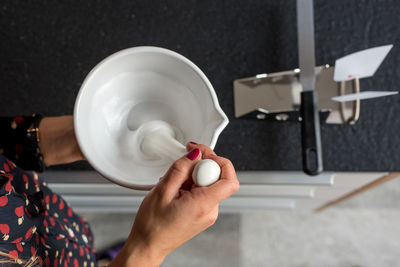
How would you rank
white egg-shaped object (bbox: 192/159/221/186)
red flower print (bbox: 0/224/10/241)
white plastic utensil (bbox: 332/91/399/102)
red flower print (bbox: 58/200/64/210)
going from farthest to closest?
red flower print (bbox: 58/200/64/210) < white plastic utensil (bbox: 332/91/399/102) < red flower print (bbox: 0/224/10/241) < white egg-shaped object (bbox: 192/159/221/186)

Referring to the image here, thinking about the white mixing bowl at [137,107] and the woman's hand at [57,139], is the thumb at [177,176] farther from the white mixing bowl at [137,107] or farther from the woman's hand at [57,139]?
the woman's hand at [57,139]

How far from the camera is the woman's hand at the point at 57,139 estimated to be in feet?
2.11

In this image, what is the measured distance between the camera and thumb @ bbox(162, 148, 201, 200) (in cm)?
38

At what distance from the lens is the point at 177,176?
386 mm

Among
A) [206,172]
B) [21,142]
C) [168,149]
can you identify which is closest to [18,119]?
[21,142]

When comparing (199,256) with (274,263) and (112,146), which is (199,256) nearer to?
(274,263)

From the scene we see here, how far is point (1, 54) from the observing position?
2.41ft

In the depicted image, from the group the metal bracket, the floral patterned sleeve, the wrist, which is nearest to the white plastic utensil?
the metal bracket

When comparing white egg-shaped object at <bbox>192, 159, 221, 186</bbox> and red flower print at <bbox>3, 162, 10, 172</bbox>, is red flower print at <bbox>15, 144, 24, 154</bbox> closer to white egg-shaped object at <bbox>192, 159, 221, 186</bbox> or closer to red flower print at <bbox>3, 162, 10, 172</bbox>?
red flower print at <bbox>3, 162, 10, 172</bbox>

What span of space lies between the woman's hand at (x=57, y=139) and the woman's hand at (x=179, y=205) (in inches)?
11.2

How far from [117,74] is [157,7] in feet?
0.97

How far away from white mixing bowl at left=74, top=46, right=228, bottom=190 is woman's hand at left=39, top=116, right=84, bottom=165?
0.15 metres

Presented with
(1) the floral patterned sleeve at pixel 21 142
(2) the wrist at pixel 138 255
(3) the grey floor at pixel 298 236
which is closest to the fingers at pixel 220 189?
(2) the wrist at pixel 138 255

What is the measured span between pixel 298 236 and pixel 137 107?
1.26 metres
